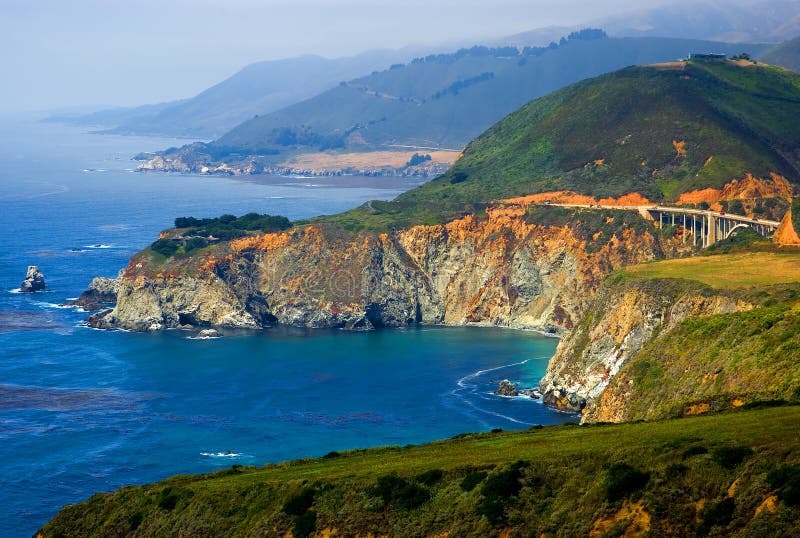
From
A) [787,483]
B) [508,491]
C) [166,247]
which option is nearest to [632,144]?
[166,247]

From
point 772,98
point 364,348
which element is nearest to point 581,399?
point 364,348

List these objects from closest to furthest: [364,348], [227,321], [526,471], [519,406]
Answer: [526,471] → [519,406] → [364,348] → [227,321]

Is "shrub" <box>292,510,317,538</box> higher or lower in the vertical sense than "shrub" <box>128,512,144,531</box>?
higher

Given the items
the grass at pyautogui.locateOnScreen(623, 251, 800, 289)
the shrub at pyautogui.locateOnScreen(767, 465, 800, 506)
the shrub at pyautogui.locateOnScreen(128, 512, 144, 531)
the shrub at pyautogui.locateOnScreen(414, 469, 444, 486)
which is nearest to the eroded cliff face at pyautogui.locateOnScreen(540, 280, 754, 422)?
the grass at pyautogui.locateOnScreen(623, 251, 800, 289)

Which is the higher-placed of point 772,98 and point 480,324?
point 772,98

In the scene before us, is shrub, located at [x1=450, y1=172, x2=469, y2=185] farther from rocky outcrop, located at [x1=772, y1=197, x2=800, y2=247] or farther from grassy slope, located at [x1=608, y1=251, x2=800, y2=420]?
grassy slope, located at [x1=608, y1=251, x2=800, y2=420]

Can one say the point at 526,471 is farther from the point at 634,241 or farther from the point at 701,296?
the point at 634,241

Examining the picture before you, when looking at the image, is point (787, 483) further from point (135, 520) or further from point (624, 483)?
point (135, 520)
